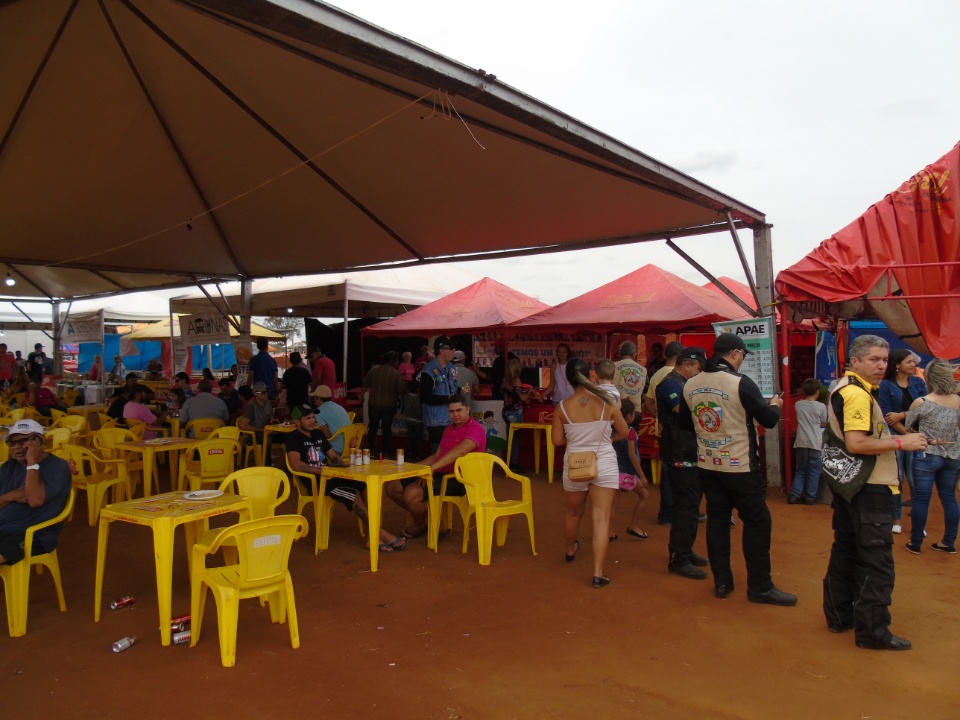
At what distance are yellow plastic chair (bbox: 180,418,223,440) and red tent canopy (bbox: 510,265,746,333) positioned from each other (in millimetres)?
4328

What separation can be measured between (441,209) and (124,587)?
202 inches

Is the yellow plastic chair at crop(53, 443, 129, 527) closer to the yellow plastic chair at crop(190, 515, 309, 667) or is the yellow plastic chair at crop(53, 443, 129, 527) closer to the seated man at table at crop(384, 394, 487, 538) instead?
the seated man at table at crop(384, 394, 487, 538)

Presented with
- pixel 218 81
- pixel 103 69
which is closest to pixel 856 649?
pixel 218 81

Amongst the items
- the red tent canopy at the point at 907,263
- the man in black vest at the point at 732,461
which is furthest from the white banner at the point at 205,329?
the man in black vest at the point at 732,461

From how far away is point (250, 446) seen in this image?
8492 mm

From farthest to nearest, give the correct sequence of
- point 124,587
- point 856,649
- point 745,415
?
point 124,587 → point 745,415 → point 856,649

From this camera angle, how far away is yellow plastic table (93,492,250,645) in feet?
12.4

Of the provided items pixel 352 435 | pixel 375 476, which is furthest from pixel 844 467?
pixel 352 435

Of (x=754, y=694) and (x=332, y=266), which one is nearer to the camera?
(x=754, y=694)

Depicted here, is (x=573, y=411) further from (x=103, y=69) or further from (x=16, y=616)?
(x=103, y=69)

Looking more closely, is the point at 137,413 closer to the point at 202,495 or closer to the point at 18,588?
the point at 202,495

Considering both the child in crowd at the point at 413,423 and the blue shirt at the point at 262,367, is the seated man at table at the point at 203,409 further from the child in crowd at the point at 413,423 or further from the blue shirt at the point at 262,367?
the child in crowd at the point at 413,423

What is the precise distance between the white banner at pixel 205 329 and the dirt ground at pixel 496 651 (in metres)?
8.10

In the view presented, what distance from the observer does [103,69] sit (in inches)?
220
